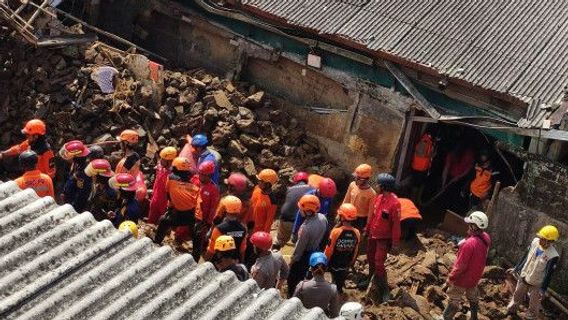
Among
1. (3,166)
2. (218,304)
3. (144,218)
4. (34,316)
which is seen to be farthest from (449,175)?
(34,316)

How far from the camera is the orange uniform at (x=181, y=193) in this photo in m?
9.45

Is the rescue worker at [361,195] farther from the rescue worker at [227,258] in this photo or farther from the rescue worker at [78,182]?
the rescue worker at [78,182]

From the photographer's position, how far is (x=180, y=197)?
9.47 meters

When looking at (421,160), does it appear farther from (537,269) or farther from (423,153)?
(537,269)

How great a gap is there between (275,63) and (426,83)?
3342 millimetres

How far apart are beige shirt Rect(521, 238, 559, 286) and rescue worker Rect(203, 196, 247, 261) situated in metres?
4.03

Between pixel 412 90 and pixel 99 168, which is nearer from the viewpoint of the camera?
pixel 99 168

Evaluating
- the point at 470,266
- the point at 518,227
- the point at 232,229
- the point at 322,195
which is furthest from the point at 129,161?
the point at 518,227

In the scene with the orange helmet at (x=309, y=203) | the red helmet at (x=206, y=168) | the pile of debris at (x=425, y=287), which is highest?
the orange helmet at (x=309, y=203)

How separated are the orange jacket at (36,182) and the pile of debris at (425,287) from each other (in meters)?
4.66

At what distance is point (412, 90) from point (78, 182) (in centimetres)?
613

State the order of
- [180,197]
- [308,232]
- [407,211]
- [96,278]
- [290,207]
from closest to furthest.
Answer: [96,278]
[308,232]
[180,197]
[290,207]
[407,211]

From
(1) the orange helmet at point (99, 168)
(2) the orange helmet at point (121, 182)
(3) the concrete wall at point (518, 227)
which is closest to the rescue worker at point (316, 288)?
(2) the orange helmet at point (121, 182)

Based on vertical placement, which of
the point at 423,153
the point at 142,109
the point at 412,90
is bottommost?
the point at 142,109
